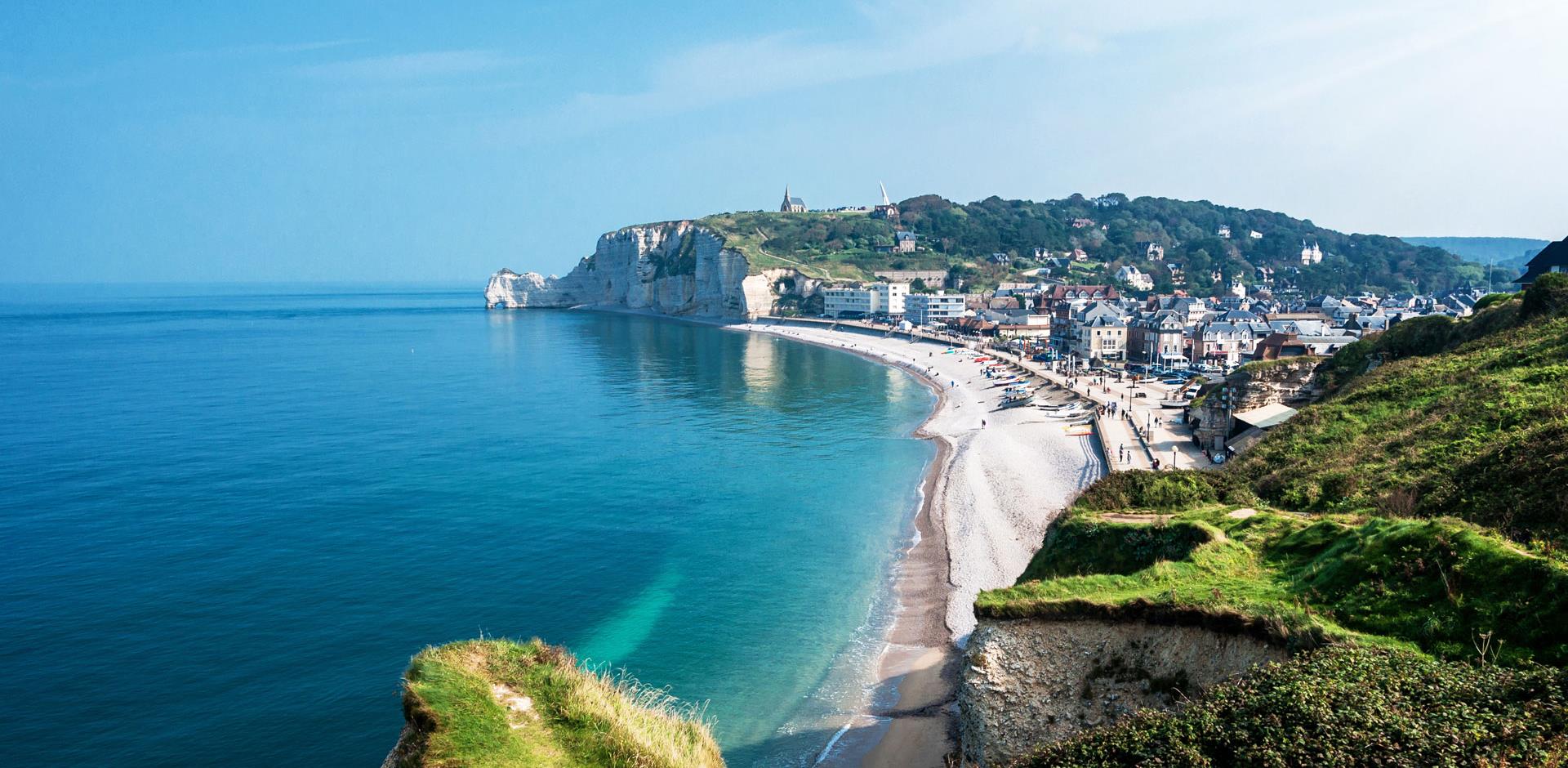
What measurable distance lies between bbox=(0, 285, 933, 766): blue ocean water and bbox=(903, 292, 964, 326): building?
45.8 m

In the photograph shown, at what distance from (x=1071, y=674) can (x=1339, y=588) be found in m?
3.79

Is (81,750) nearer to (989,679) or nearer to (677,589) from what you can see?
(677,589)

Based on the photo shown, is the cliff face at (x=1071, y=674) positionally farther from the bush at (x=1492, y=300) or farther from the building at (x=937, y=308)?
the building at (x=937, y=308)

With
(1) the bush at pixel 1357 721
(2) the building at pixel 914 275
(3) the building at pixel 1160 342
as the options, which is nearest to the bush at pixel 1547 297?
(1) the bush at pixel 1357 721

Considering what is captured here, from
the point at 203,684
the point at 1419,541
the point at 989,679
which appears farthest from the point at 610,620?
the point at 1419,541

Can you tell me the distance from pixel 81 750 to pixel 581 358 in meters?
68.2

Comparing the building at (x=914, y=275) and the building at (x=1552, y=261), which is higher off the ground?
the building at (x=914, y=275)

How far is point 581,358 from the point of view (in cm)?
8444

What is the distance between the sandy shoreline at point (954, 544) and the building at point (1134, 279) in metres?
84.9

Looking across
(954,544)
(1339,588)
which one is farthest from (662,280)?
(1339,588)

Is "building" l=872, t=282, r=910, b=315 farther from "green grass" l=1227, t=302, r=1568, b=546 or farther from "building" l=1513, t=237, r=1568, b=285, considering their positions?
"green grass" l=1227, t=302, r=1568, b=546

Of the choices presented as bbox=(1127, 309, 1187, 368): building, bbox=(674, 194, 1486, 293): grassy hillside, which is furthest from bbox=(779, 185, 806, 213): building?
bbox=(1127, 309, 1187, 368): building

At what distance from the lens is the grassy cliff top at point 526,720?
411 inches

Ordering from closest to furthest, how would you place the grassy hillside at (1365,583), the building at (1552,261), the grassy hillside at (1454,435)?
1. the grassy hillside at (1365,583)
2. the grassy hillside at (1454,435)
3. the building at (1552,261)
